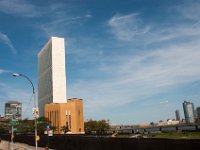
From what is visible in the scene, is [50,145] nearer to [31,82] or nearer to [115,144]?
[31,82]

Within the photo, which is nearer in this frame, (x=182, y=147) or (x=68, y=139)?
(x=182, y=147)

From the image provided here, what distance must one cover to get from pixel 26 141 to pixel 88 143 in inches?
1474

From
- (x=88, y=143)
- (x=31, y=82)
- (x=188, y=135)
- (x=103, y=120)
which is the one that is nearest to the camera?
(x=88, y=143)

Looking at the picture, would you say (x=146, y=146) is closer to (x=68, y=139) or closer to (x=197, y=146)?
(x=197, y=146)

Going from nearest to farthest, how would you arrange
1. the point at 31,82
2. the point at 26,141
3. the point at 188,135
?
1. the point at 31,82
2. the point at 188,135
3. the point at 26,141

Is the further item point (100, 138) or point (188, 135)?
point (188, 135)

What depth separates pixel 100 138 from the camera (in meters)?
29.5

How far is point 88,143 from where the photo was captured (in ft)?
105

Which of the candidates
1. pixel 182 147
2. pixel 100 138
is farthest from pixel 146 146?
pixel 100 138

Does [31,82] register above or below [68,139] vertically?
above

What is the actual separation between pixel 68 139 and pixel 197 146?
23.8m

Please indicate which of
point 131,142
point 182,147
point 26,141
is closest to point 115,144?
point 131,142

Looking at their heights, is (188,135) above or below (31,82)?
below

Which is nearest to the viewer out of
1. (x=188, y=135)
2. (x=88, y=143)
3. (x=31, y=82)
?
(x=88, y=143)
